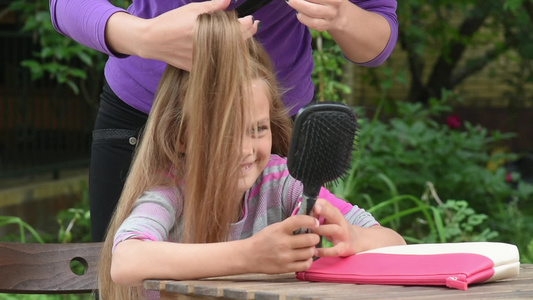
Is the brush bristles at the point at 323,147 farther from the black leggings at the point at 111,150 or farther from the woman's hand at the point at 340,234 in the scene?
the black leggings at the point at 111,150

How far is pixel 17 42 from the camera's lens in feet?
21.9

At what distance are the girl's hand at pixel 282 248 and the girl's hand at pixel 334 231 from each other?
0.07 meters

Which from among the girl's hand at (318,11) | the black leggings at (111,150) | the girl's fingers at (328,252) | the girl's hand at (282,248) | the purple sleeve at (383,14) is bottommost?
the black leggings at (111,150)

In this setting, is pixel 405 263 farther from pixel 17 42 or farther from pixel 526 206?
pixel 17 42

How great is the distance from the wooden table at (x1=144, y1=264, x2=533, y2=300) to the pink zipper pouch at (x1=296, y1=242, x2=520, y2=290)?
15 millimetres

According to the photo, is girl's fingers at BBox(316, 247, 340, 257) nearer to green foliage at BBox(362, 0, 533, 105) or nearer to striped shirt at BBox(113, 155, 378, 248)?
striped shirt at BBox(113, 155, 378, 248)

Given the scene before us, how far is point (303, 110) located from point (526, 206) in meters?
4.94

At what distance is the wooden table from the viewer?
4.04 feet

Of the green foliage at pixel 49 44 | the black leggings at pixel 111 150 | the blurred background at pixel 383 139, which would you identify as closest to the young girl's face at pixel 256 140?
the black leggings at pixel 111 150

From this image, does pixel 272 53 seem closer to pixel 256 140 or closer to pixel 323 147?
pixel 256 140

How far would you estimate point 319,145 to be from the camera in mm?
1387

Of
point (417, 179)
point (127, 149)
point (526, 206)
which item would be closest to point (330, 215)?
point (127, 149)

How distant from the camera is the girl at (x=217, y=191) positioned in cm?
142

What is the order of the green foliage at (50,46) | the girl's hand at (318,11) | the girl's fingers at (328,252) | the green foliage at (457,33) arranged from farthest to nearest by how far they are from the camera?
the green foliage at (457,33), the green foliage at (50,46), the girl's hand at (318,11), the girl's fingers at (328,252)
